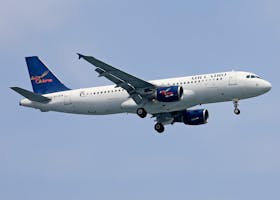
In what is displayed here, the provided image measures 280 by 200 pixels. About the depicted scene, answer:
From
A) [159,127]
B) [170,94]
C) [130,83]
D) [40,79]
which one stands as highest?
[40,79]

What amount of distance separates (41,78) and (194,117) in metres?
16.1

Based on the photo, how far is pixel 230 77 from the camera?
3433 inches

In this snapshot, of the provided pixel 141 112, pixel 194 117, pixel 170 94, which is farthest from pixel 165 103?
pixel 194 117

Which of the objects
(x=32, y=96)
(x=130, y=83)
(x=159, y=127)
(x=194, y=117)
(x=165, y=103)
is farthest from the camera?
(x=194, y=117)

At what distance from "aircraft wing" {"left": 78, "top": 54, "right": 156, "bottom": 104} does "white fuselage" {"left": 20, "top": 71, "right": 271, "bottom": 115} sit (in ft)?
2.82

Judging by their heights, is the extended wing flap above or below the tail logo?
below

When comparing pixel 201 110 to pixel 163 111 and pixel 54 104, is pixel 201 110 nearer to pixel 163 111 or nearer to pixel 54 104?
pixel 163 111

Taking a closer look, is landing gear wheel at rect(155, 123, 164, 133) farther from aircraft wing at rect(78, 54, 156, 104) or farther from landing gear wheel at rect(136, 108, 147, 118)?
aircraft wing at rect(78, 54, 156, 104)

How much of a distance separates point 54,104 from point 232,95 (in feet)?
59.1

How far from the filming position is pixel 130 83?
88625 millimetres

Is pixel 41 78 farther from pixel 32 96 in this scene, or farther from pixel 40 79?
pixel 32 96

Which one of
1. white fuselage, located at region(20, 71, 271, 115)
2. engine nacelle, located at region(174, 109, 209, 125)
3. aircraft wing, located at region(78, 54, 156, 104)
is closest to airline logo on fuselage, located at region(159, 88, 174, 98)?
white fuselage, located at region(20, 71, 271, 115)

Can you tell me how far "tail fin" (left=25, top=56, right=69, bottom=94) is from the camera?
95919 mm

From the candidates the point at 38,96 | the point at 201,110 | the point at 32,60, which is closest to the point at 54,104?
the point at 38,96
